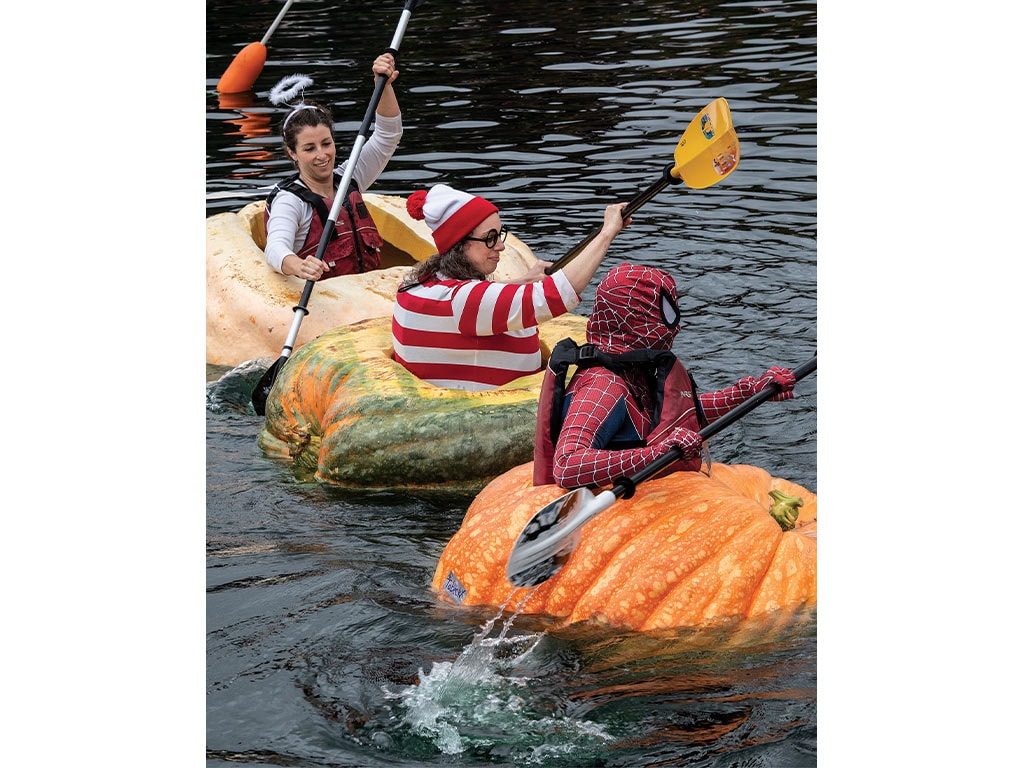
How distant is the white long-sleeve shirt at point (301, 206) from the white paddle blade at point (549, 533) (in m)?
3.29

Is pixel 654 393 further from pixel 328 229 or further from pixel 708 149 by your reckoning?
pixel 328 229

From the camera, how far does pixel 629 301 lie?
4289 millimetres

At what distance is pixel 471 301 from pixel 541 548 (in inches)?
63.9

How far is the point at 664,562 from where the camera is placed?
4.09 m

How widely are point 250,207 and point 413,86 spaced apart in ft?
14.1

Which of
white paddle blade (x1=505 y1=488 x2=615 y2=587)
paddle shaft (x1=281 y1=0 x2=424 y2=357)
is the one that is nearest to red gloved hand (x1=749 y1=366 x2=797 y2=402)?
white paddle blade (x1=505 y1=488 x2=615 y2=587)

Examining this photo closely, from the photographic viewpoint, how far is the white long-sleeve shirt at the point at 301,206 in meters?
7.04

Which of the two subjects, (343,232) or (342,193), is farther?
(343,232)

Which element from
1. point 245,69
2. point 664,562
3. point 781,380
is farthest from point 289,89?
point 245,69

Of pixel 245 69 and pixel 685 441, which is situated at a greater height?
pixel 245 69

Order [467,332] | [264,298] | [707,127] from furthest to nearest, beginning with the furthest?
[264,298], [467,332], [707,127]

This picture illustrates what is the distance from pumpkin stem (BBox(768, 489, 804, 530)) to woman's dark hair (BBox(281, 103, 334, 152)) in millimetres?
3547
